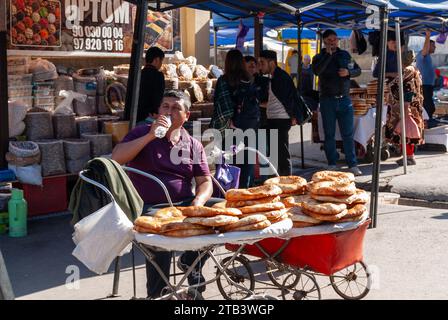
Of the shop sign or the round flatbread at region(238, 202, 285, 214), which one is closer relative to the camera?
the round flatbread at region(238, 202, 285, 214)

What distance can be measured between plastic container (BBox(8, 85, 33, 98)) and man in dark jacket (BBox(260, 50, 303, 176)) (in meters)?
2.92

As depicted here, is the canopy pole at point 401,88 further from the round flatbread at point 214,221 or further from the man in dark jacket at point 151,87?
the round flatbread at point 214,221

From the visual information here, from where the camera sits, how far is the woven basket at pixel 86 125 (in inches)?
334

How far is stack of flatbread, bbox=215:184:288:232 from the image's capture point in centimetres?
414

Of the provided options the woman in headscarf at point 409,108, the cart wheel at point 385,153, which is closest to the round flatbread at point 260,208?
the woman in headscarf at point 409,108

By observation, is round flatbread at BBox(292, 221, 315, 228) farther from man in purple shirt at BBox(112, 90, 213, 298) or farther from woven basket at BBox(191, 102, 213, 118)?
woven basket at BBox(191, 102, 213, 118)

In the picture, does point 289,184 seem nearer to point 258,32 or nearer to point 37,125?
point 37,125

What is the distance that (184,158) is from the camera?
17.0 feet

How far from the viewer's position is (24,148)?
7.68 meters

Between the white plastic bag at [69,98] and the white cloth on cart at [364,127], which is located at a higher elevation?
the white plastic bag at [69,98]

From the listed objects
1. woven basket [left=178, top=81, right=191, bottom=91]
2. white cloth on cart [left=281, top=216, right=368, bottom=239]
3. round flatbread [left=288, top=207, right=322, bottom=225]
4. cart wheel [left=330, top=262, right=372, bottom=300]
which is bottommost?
cart wheel [left=330, top=262, right=372, bottom=300]

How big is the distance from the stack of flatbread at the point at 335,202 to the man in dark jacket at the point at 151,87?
370 cm

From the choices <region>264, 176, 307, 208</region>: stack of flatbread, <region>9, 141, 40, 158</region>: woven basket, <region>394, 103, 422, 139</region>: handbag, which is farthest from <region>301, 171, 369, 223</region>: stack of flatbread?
<region>394, 103, 422, 139</region>: handbag
